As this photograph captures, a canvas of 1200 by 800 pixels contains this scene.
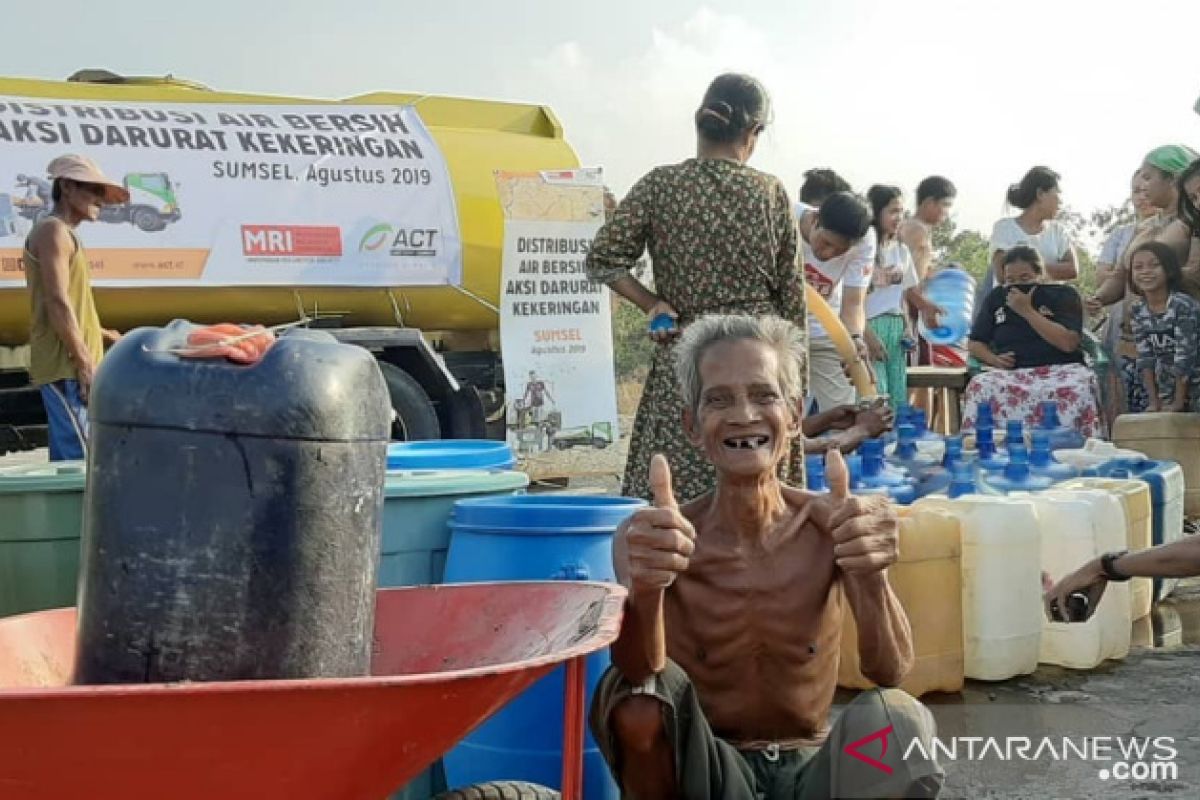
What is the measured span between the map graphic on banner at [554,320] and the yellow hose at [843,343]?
3.25 meters

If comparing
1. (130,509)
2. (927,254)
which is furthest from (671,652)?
(927,254)

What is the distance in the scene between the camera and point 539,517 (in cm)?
306

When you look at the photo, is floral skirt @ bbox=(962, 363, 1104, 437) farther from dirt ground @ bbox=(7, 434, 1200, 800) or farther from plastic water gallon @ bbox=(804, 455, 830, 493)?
plastic water gallon @ bbox=(804, 455, 830, 493)

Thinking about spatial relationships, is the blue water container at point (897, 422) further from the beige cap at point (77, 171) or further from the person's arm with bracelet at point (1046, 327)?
the beige cap at point (77, 171)

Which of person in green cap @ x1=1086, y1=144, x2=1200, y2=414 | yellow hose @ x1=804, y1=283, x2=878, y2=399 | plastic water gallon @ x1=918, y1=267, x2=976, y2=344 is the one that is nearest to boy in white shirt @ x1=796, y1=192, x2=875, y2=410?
yellow hose @ x1=804, y1=283, x2=878, y2=399

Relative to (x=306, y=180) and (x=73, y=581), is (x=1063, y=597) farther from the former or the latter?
(x=306, y=180)

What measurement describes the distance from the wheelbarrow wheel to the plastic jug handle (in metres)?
0.53

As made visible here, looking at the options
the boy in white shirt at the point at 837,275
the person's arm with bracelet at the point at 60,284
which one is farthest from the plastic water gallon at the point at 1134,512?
the person's arm with bracelet at the point at 60,284

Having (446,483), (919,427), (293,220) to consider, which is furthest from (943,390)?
(446,483)

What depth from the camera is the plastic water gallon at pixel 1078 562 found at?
4.83m

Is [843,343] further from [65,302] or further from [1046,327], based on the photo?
[65,302]

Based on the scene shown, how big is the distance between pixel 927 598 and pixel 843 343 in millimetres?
1454

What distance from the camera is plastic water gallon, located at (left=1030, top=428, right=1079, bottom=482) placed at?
550cm

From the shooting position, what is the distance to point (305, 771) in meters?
1.87
